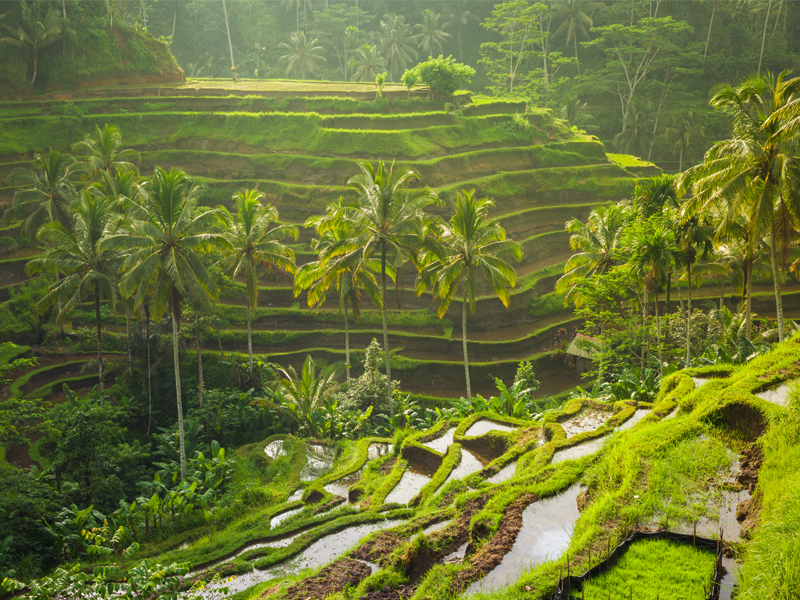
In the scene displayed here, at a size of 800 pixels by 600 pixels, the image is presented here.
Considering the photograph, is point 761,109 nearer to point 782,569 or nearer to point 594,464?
point 594,464

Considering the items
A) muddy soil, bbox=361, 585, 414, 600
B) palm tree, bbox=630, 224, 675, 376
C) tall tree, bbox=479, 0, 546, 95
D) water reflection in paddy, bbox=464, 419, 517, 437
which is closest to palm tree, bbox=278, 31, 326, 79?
tall tree, bbox=479, 0, 546, 95

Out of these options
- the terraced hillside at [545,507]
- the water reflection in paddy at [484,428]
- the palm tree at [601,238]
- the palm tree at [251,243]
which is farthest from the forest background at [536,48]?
the terraced hillside at [545,507]

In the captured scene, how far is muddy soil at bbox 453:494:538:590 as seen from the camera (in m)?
8.00

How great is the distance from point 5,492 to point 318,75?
195ft

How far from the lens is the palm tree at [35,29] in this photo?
40.2 meters

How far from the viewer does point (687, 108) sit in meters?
48.8

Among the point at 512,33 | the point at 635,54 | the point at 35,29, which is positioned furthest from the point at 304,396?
the point at 635,54

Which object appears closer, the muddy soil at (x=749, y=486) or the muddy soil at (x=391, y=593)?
the muddy soil at (x=749, y=486)

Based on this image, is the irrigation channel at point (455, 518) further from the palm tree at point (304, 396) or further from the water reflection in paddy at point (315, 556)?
the palm tree at point (304, 396)

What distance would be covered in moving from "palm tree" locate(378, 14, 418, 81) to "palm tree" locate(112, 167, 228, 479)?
50117mm

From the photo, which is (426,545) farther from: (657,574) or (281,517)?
(281,517)

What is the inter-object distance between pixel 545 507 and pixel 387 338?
54.1ft

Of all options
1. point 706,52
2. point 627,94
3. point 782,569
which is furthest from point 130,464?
point 706,52

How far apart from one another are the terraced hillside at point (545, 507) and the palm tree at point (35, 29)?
41.8 meters
